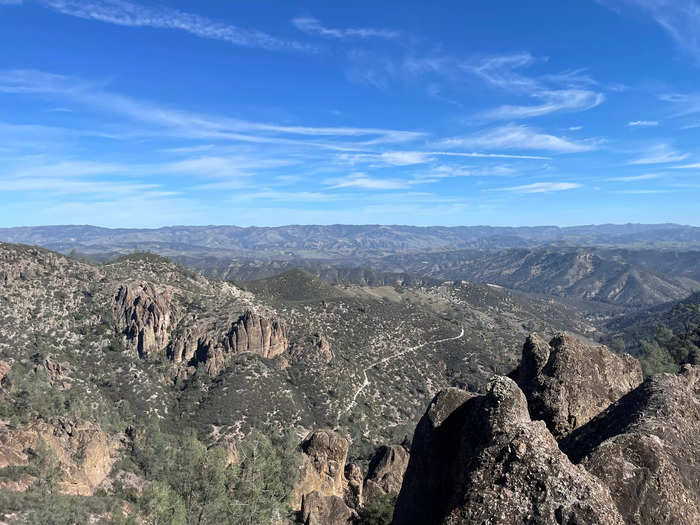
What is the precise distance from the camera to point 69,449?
57.0 meters

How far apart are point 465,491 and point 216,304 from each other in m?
137

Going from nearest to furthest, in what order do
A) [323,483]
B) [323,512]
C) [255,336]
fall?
[323,512], [323,483], [255,336]

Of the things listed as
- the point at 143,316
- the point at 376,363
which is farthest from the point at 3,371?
the point at 376,363

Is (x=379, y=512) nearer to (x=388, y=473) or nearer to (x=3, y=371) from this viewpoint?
(x=388, y=473)

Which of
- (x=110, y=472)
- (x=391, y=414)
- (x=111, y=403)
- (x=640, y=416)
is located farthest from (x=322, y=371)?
(x=640, y=416)

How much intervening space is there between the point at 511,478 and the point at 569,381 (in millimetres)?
13490

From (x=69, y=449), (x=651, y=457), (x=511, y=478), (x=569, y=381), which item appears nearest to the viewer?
(x=511, y=478)

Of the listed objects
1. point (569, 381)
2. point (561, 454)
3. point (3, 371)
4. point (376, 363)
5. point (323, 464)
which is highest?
point (561, 454)

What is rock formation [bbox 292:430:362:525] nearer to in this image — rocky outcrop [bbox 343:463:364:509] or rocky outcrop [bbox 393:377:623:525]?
rocky outcrop [bbox 343:463:364:509]

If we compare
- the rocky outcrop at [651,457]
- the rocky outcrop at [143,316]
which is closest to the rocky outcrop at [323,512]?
the rocky outcrop at [651,457]

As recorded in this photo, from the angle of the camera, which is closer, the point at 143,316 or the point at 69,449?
the point at 69,449

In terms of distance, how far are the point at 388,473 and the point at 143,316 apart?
95.0 metres

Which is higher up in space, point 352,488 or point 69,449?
point 69,449

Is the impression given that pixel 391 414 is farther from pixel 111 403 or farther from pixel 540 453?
pixel 540 453
